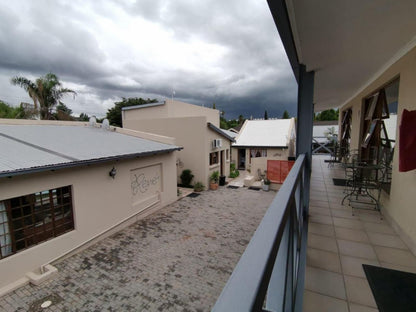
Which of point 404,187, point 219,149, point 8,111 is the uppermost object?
point 8,111

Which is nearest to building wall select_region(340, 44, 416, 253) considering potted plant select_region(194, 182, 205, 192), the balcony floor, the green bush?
the balcony floor

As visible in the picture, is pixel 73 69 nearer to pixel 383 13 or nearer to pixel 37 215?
pixel 37 215

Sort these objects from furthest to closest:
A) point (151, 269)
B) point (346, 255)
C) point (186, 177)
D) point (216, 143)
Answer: point (216, 143), point (186, 177), point (151, 269), point (346, 255)

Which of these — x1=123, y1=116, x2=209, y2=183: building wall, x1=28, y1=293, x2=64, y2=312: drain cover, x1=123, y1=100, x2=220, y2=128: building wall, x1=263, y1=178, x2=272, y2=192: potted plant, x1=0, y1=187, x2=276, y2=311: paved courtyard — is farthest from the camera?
x1=123, y1=100, x2=220, y2=128: building wall

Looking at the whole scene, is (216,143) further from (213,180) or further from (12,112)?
(12,112)

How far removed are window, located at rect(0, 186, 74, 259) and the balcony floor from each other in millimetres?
5761

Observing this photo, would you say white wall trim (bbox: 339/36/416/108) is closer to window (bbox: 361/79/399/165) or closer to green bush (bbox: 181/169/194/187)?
window (bbox: 361/79/399/165)

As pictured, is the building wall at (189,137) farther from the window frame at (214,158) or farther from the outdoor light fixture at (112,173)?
the outdoor light fixture at (112,173)

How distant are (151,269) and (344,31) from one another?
5826mm

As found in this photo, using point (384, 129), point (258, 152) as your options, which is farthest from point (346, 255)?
point (258, 152)

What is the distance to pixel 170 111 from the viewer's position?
14914mm

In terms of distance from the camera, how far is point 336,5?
1.80m

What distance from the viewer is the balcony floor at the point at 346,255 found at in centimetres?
179

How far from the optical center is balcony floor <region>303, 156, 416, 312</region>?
179 cm
